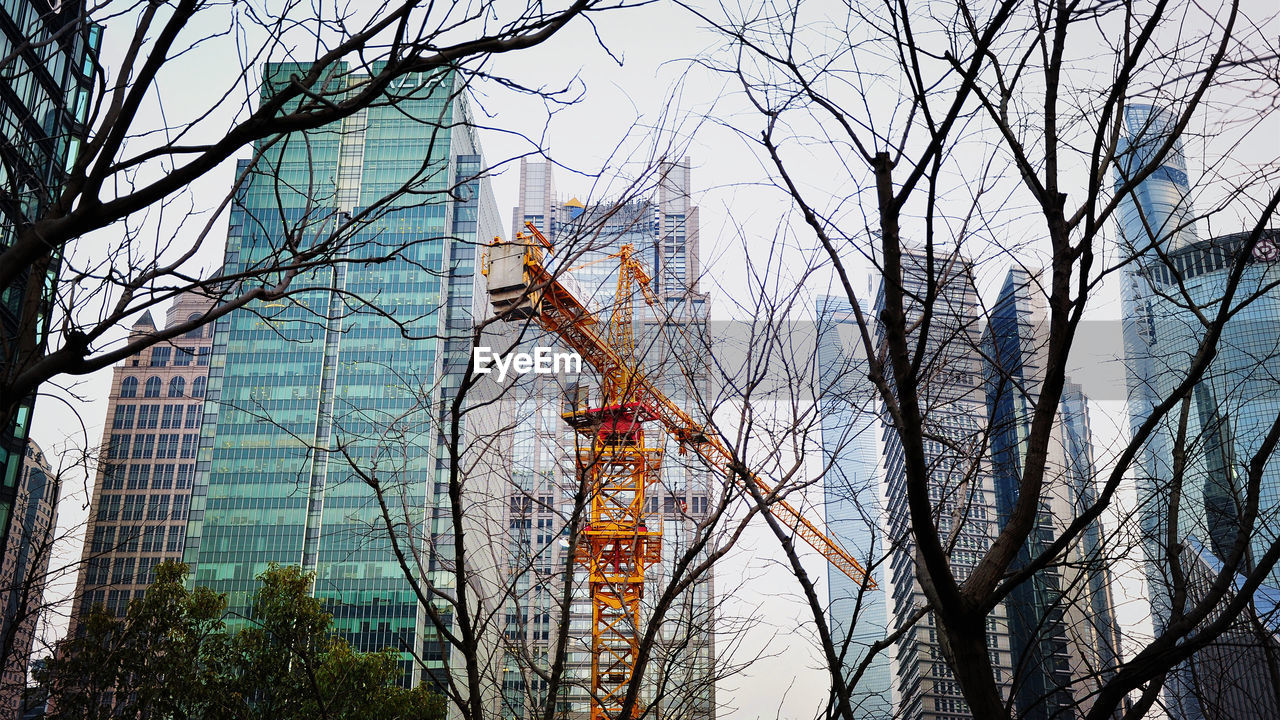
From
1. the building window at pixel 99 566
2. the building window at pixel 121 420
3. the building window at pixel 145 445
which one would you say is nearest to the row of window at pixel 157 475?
the building window at pixel 145 445

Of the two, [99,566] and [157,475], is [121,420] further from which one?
[99,566]

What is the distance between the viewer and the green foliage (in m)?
16.5

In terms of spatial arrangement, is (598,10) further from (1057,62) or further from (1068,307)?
(1068,307)

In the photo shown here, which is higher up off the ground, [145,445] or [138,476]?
[145,445]

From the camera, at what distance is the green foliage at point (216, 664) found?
16.5 m

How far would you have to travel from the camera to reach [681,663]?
17.4ft

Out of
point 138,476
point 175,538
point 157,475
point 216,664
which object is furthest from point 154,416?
point 216,664

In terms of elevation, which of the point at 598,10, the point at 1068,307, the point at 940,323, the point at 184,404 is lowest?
the point at 1068,307

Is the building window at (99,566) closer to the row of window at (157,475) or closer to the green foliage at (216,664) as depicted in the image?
the green foliage at (216,664)

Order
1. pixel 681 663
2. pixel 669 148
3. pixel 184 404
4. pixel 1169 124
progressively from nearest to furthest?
pixel 1169 124, pixel 669 148, pixel 681 663, pixel 184 404

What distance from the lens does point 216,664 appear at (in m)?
17.4

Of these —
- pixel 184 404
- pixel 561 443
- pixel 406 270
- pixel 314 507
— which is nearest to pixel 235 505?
pixel 314 507

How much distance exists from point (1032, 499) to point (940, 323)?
1460 mm

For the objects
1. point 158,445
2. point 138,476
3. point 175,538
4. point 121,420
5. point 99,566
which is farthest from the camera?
point 158,445
